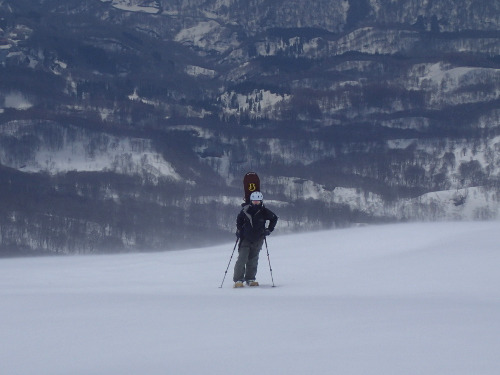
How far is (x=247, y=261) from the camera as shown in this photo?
21109 mm

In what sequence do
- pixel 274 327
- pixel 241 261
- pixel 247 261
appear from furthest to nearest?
pixel 247 261 → pixel 241 261 → pixel 274 327

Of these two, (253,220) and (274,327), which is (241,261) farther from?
(274,327)

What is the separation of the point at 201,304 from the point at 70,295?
327cm

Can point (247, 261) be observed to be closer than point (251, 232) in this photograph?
No

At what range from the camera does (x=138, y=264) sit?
31.6 meters

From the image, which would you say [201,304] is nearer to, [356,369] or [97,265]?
[356,369]

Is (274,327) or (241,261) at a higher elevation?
(241,261)

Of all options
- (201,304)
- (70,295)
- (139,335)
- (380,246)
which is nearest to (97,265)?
(380,246)

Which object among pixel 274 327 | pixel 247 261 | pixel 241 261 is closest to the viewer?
pixel 274 327

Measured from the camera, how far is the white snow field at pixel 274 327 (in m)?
10.8

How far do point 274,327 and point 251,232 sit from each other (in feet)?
27.2

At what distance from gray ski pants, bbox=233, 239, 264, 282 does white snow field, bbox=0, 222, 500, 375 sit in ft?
1.46

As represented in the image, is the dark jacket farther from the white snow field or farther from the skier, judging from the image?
the white snow field

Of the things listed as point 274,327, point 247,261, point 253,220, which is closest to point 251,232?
point 253,220
